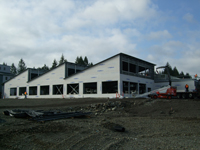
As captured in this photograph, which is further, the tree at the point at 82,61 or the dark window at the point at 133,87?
the tree at the point at 82,61

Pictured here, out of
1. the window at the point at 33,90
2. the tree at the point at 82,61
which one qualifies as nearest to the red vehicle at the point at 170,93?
A: the window at the point at 33,90

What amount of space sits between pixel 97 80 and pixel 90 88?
262 centimetres

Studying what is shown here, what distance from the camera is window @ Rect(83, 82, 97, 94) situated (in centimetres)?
3566

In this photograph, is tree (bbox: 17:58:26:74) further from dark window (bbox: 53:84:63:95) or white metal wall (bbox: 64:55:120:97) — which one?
white metal wall (bbox: 64:55:120:97)

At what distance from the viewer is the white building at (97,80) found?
3350 centimetres

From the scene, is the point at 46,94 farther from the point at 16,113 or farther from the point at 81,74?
the point at 16,113

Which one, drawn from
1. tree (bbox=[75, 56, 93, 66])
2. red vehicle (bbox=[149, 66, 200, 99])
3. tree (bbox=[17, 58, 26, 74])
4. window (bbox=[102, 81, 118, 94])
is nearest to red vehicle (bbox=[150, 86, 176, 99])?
red vehicle (bbox=[149, 66, 200, 99])

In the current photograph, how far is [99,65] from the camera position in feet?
115

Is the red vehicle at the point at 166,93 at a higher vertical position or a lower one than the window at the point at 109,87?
lower

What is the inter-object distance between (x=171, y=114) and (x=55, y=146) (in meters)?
11.9

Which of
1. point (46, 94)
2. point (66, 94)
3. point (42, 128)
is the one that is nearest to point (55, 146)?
point (42, 128)

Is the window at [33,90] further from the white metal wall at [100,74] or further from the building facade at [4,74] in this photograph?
the building facade at [4,74]

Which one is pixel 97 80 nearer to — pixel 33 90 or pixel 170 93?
pixel 170 93

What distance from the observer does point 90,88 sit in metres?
36.6
